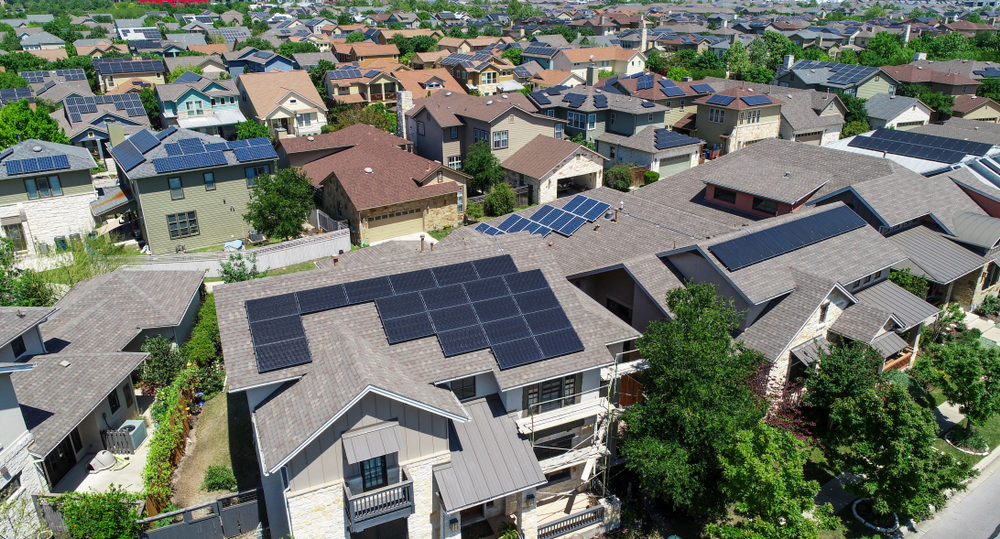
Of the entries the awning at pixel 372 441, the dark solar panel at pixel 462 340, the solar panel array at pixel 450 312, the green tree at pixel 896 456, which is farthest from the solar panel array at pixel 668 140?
the awning at pixel 372 441

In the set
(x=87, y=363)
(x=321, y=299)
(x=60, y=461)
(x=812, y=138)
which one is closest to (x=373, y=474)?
(x=321, y=299)

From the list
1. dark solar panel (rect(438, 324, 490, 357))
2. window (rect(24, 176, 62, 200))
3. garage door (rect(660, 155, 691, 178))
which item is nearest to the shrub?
dark solar panel (rect(438, 324, 490, 357))

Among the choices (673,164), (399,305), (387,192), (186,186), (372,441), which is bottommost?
(673,164)

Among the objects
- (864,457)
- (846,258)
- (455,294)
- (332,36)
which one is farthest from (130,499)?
(332,36)

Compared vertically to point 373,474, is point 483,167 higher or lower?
higher

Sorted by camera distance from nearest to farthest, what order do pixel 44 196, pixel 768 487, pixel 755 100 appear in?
1. pixel 768 487
2. pixel 44 196
3. pixel 755 100

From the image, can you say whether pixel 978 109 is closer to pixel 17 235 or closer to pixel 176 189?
pixel 176 189

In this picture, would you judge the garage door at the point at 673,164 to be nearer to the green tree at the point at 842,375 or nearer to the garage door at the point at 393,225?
the garage door at the point at 393,225
